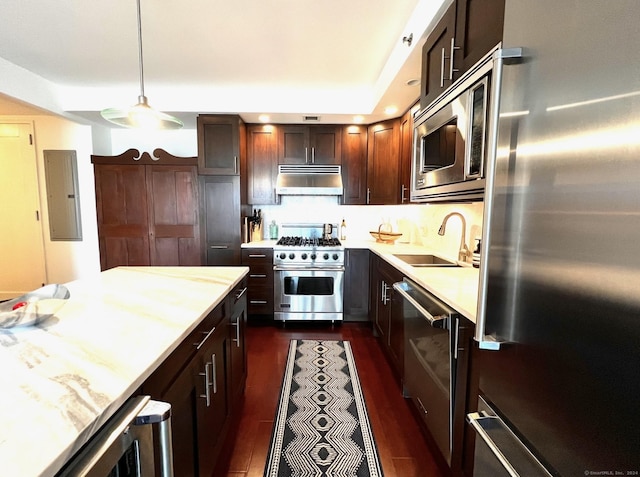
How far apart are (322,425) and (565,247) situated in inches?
67.6

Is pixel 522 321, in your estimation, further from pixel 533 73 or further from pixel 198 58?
pixel 198 58

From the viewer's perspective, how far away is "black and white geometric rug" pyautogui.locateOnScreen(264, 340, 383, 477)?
1.52 meters

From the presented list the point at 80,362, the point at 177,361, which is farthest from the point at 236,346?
the point at 80,362

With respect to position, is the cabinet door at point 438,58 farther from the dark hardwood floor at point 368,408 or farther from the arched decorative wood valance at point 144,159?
the arched decorative wood valance at point 144,159

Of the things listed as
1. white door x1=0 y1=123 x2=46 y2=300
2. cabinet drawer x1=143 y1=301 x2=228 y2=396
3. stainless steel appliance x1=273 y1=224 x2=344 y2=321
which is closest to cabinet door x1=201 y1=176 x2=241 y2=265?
stainless steel appliance x1=273 y1=224 x2=344 y2=321

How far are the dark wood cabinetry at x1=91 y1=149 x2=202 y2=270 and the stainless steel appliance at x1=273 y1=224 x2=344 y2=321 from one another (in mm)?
990

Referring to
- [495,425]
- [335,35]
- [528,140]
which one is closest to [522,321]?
[495,425]

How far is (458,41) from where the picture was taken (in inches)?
54.6

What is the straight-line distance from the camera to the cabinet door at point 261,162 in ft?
11.7

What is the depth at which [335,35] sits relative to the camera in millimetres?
2160

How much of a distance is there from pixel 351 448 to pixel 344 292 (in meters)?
1.84

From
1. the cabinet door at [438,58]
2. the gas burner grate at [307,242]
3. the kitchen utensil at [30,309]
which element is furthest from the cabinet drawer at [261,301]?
the cabinet door at [438,58]

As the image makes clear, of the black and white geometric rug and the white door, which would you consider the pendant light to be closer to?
the black and white geometric rug

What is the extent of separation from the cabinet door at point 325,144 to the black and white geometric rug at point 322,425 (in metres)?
2.24
